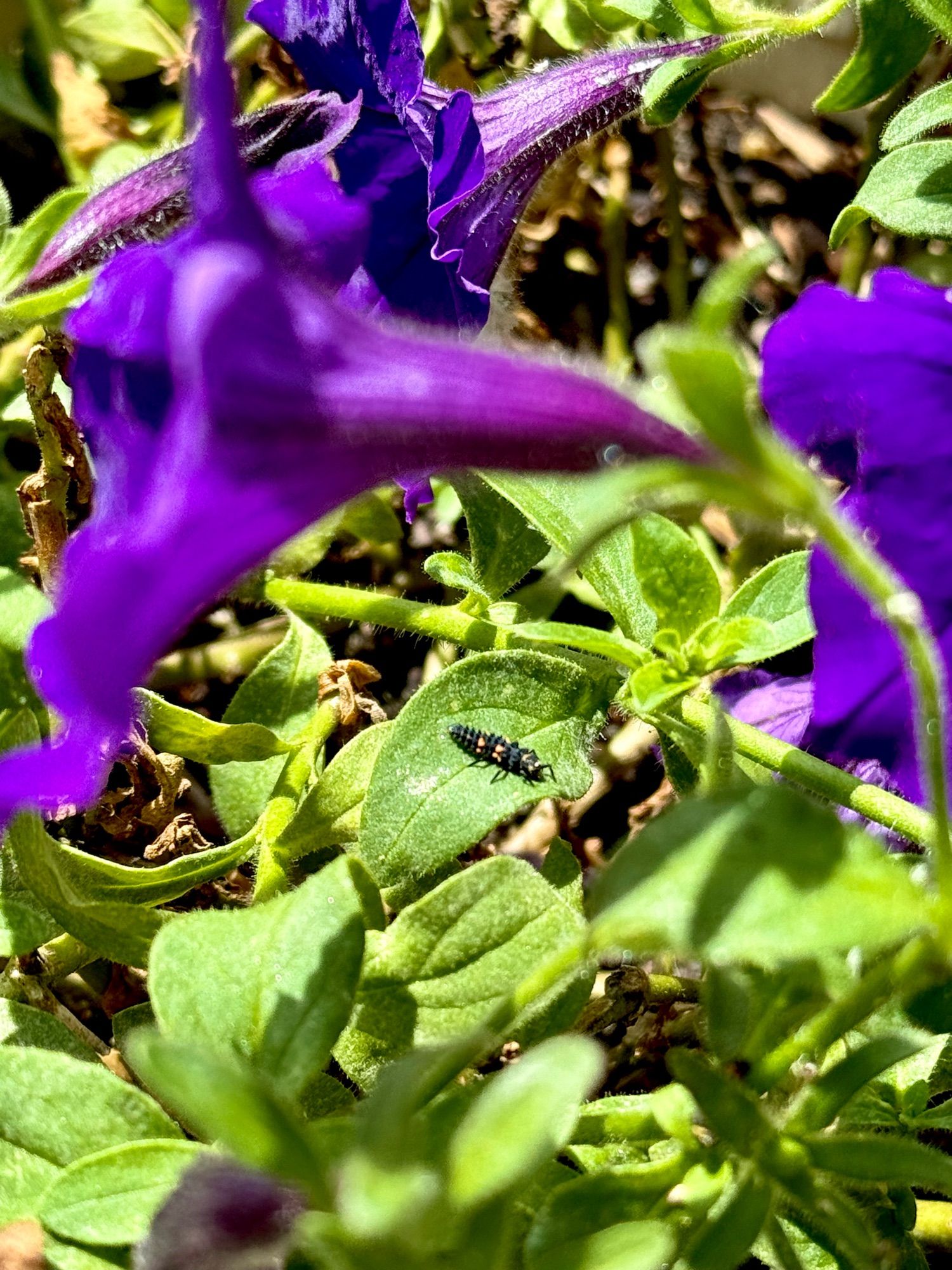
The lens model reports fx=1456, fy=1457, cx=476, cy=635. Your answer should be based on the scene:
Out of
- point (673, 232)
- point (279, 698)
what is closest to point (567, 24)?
point (673, 232)

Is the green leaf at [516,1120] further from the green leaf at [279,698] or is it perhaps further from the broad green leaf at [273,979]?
the green leaf at [279,698]

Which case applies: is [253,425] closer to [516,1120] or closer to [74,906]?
[516,1120]

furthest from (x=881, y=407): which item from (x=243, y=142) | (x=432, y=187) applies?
(x=243, y=142)

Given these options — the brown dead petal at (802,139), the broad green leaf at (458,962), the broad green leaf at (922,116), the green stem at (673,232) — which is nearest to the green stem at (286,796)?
the broad green leaf at (458,962)

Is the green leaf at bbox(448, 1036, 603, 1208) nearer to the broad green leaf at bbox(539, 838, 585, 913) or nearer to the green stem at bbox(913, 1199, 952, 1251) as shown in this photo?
the broad green leaf at bbox(539, 838, 585, 913)

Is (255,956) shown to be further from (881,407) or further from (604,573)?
(881,407)

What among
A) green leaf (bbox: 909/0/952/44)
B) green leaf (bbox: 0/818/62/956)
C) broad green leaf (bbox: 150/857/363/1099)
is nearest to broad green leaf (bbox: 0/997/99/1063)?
green leaf (bbox: 0/818/62/956)
